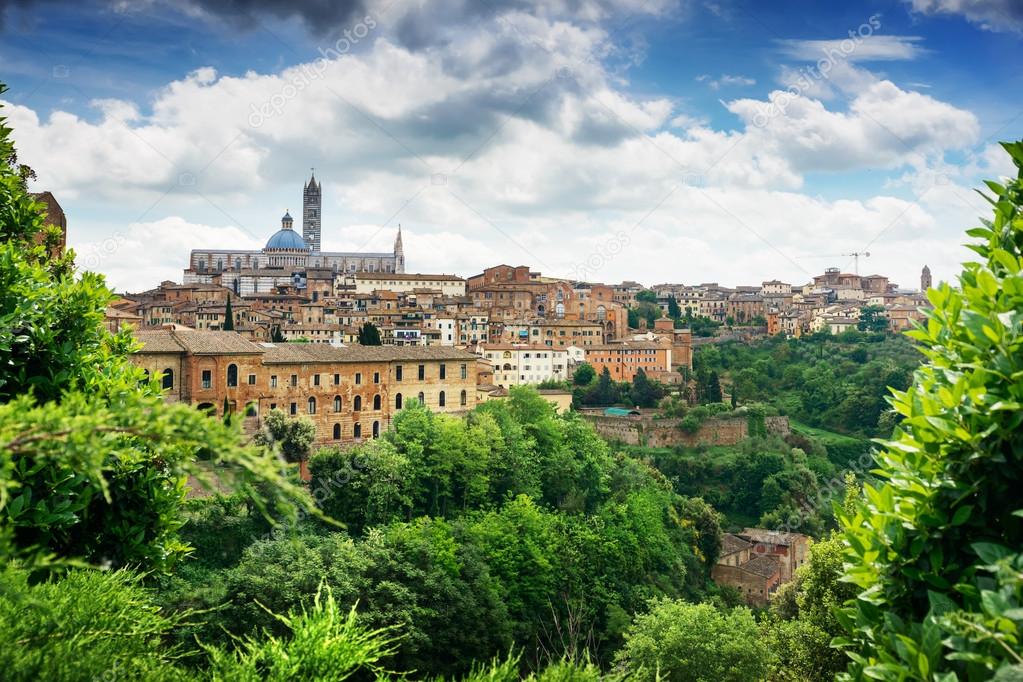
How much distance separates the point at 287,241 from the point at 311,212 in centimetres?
1469

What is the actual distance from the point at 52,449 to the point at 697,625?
1608 cm

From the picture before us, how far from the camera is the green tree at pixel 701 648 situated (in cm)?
1545

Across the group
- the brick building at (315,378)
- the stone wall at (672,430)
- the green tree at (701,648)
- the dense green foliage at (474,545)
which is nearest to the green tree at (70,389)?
the dense green foliage at (474,545)

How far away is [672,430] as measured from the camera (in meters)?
49.3

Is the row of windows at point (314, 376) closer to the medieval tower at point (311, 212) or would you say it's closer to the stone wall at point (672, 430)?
the stone wall at point (672, 430)

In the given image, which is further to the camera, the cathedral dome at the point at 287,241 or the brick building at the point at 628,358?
the cathedral dome at the point at 287,241

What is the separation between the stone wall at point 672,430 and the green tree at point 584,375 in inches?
203

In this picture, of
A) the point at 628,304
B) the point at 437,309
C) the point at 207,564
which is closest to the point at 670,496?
the point at 207,564

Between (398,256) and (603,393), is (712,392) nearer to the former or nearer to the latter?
(603,393)

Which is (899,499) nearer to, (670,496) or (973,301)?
(973,301)

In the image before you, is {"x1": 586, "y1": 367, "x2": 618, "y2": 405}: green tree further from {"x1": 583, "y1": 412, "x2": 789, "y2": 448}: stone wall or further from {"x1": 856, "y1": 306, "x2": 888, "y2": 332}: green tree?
{"x1": 856, "y1": 306, "x2": 888, "y2": 332}: green tree

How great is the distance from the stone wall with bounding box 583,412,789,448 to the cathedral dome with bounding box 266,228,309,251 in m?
57.1

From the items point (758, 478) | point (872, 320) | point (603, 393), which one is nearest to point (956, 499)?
point (758, 478)

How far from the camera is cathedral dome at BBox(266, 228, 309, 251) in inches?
3757
